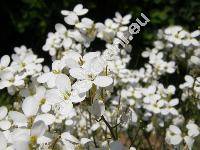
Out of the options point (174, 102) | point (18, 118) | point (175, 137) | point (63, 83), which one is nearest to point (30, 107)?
point (18, 118)

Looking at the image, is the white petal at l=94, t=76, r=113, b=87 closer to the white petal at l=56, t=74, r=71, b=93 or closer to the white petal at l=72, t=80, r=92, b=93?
the white petal at l=72, t=80, r=92, b=93

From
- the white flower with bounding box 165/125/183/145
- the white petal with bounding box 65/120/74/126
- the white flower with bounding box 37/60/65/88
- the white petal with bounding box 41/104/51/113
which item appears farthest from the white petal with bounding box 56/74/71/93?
the white flower with bounding box 165/125/183/145

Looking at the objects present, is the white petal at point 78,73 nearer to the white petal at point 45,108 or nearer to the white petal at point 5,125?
the white petal at point 45,108

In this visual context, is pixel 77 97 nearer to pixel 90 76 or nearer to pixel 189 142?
pixel 90 76

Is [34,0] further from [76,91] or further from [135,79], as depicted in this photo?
[76,91]

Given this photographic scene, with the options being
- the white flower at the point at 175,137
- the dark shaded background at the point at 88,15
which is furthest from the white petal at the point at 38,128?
the dark shaded background at the point at 88,15
